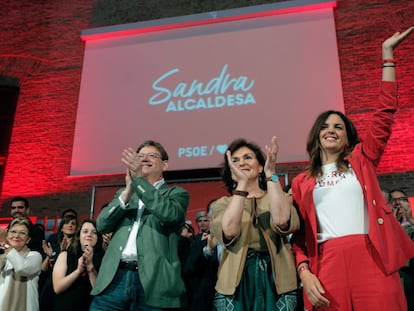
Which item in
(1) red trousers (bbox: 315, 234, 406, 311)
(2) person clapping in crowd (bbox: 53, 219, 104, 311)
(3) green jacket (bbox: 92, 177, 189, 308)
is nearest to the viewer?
(1) red trousers (bbox: 315, 234, 406, 311)

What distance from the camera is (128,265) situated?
2059 millimetres

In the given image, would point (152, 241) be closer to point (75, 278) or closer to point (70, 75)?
point (75, 278)

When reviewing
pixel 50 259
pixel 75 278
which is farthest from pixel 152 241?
pixel 50 259

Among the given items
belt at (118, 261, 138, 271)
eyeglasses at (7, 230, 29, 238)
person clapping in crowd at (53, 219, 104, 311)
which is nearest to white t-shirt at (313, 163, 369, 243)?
belt at (118, 261, 138, 271)

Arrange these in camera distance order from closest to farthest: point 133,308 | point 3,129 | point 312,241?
point 312,241
point 133,308
point 3,129

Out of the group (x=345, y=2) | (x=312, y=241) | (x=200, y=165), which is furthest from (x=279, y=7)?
(x=312, y=241)

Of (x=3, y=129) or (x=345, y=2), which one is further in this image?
(x=3, y=129)

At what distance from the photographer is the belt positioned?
205 centimetres

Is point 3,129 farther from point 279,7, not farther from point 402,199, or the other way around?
point 402,199

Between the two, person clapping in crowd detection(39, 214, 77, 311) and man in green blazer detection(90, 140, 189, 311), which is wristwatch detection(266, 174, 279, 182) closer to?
man in green blazer detection(90, 140, 189, 311)

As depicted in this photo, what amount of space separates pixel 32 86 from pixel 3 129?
2.80ft

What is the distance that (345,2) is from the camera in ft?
21.8

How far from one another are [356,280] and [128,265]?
1.03m

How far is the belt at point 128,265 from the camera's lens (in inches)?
80.6
